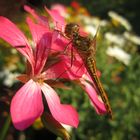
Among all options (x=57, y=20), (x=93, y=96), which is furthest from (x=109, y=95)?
(x=93, y=96)

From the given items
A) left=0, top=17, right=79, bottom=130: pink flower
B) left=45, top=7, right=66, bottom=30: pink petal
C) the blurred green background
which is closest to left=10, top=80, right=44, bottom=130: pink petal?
left=0, top=17, right=79, bottom=130: pink flower

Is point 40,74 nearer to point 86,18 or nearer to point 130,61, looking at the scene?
point 130,61

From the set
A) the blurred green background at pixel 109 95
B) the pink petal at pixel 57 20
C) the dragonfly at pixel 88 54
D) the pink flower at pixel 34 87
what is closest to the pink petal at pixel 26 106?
the pink flower at pixel 34 87

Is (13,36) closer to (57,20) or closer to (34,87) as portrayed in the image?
(34,87)

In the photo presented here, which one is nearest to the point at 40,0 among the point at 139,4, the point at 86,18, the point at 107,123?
the point at 107,123

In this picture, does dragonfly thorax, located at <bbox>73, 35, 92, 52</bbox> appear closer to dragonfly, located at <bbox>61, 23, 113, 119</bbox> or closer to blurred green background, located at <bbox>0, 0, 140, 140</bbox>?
dragonfly, located at <bbox>61, 23, 113, 119</bbox>

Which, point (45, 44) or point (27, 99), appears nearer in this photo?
point (27, 99)
